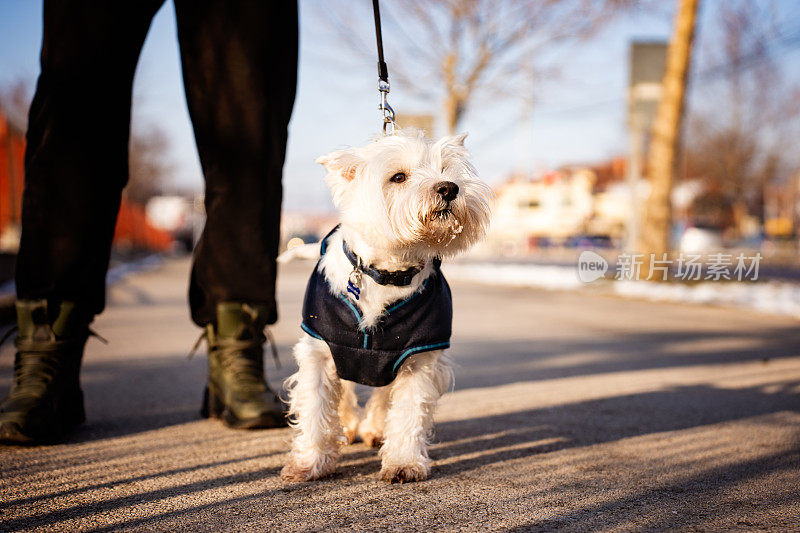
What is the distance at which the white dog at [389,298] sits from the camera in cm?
219

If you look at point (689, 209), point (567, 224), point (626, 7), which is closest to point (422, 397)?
point (626, 7)

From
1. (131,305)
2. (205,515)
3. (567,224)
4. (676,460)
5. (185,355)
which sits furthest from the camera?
(567,224)

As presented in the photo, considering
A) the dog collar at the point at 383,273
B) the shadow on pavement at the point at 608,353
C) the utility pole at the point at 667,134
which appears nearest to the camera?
the dog collar at the point at 383,273

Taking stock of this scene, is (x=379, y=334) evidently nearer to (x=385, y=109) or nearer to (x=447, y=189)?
(x=447, y=189)

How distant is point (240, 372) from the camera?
2766mm

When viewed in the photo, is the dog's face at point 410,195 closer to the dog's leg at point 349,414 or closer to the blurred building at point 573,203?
the dog's leg at point 349,414

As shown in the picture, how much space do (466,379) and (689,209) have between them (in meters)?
57.0

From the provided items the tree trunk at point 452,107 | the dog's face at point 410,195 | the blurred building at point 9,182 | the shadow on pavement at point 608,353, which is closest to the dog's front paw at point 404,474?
the dog's face at point 410,195

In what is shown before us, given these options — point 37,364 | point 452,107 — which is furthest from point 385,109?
point 452,107

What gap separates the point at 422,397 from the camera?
2262 mm

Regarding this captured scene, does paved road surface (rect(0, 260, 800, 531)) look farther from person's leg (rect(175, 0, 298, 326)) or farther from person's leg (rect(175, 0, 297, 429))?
person's leg (rect(175, 0, 298, 326))

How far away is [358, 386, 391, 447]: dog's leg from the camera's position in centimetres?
266

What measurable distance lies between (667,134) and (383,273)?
Answer: 11449 mm

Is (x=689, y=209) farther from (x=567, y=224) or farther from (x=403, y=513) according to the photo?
(x=403, y=513)
